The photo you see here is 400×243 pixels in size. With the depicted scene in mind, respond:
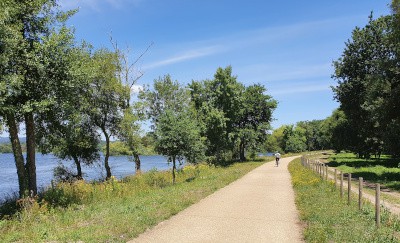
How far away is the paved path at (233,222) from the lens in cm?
885

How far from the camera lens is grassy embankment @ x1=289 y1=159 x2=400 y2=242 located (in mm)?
8422

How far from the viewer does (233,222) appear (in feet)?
34.7

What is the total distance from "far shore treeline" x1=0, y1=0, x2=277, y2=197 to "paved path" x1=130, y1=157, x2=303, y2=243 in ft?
21.7

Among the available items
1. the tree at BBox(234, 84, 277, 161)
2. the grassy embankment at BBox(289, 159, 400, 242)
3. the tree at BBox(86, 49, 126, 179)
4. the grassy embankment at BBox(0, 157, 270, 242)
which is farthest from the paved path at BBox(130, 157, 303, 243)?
the tree at BBox(234, 84, 277, 161)

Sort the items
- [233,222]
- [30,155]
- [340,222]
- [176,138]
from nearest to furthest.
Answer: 1. [340,222]
2. [233,222]
3. [30,155]
4. [176,138]

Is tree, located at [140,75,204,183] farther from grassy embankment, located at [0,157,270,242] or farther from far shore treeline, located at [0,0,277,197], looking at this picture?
grassy embankment, located at [0,157,270,242]

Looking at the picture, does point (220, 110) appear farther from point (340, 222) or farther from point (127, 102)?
point (340, 222)

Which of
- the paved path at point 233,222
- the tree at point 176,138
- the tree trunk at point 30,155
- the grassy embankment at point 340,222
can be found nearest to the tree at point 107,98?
the tree at point 176,138

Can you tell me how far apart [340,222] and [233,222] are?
3206 mm

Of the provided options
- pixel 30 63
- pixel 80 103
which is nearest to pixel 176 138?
pixel 80 103

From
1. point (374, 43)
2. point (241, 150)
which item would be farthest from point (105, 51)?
point (241, 150)

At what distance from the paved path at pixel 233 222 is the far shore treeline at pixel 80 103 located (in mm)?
6606

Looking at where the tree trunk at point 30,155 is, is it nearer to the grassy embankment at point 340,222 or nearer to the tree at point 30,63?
the tree at point 30,63

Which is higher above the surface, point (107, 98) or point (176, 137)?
point (107, 98)
